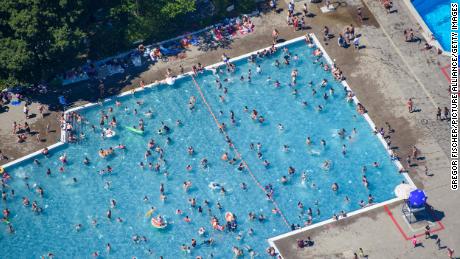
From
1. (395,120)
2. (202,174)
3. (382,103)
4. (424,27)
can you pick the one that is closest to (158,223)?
(202,174)

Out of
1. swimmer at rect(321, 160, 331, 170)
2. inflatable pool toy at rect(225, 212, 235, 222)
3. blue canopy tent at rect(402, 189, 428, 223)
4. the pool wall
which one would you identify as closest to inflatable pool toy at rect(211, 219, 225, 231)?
inflatable pool toy at rect(225, 212, 235, 222)

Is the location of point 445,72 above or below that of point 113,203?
below

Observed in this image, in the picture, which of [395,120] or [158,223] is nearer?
[158,223]

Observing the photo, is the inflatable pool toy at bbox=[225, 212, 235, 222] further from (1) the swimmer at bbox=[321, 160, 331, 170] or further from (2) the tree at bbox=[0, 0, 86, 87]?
(2) the tree at bbox=[0, 0, 86, 87]

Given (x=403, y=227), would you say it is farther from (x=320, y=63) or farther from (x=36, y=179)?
(x=36, y=179)

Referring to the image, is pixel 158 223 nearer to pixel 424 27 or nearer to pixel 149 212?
pixel 149 212

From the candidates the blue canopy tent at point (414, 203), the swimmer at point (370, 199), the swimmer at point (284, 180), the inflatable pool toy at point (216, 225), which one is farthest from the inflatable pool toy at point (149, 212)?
the blue canopy tent at point (414, 203)
